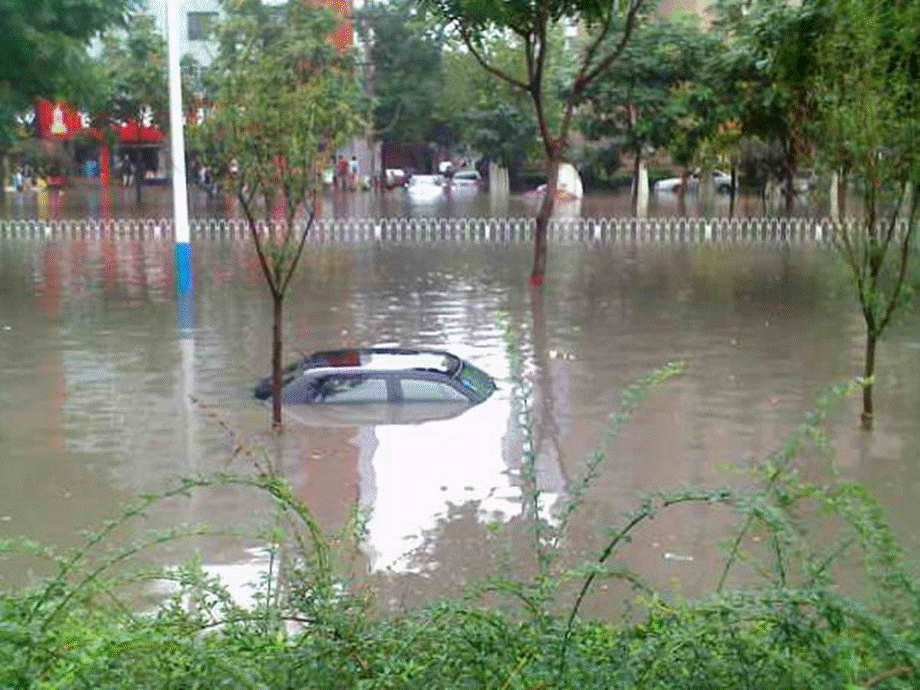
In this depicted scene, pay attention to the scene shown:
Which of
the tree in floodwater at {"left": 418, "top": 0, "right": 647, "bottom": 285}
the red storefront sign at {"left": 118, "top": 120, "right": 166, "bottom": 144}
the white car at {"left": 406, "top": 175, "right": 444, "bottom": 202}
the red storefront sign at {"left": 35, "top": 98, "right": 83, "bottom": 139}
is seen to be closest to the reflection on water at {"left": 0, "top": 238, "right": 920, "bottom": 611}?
the tree in floodwater at {"left": 418, "top": 0, "right": 647, "bottom": 285}

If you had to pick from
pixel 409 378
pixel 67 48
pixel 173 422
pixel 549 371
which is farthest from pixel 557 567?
pixel 67 48

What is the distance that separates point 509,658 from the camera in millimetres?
4043

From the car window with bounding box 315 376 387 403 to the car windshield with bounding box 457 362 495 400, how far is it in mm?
869

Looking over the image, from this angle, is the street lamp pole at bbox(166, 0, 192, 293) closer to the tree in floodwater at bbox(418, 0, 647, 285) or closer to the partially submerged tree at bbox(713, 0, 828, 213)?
the tree in floodwater at bbox(418, 0, 647, 285)

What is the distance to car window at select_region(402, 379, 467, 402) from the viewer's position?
13.2m

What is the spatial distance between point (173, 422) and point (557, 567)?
19.3ft

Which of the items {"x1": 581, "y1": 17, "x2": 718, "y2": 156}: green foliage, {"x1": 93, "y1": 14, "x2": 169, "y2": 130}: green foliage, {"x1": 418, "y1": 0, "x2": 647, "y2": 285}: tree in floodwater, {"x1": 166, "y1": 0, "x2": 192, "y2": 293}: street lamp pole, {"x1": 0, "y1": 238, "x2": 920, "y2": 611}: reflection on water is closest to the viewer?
{"x1": 0, "y1": 238, "x2": 920, "y2": 611}: reflection on water

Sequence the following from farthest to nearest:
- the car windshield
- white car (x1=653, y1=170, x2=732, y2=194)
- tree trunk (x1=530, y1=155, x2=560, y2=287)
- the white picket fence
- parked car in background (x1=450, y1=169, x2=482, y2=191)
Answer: parked car in background (x1=450, y1=169, x2=482, y2=191), white car (x1=653, y1=170, x2=732, y2=194), the white picket fence, tree trunk (x1=530, y1=155, x2=560, y2=287), the car windshield

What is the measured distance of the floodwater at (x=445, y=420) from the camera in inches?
367

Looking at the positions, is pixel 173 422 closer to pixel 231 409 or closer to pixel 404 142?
pixel 231 409

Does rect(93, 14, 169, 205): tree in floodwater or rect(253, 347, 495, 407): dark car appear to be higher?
rect(93, 14, 169, 205): tree in floodwater

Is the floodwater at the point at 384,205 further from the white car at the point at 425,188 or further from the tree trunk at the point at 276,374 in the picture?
the tree trunk at the point at 276,374

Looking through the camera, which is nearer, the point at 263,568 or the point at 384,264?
the point at 263,568

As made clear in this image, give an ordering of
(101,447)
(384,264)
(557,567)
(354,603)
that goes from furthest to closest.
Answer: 1. (384,264)
2. (101,447)
3. (557,567)
4. (354,603)
